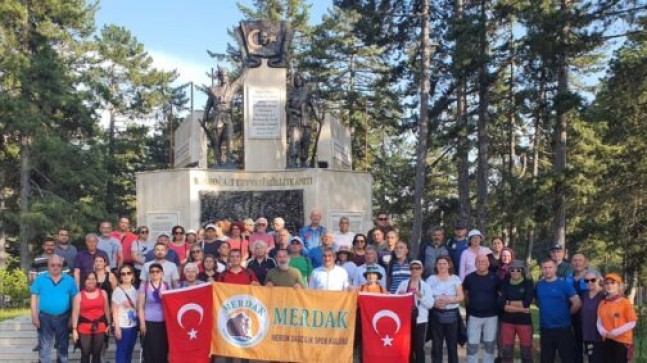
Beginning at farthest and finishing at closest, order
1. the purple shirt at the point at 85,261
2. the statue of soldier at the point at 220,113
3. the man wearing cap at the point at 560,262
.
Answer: the statue of soldier at the point at 220,113, the purple shirt at the point at 85,261, the man wearing cap at the point at 560,262

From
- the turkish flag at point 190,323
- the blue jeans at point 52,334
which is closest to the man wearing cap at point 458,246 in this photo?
the turkish flag at point 190,323

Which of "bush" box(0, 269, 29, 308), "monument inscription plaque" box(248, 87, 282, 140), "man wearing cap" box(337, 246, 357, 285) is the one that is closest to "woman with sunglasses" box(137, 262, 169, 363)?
"man wearing cap" box(337, 246, 357, 285)

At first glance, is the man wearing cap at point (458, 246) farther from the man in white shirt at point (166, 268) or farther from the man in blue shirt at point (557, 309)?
the man in white shirt at point (166, 268)

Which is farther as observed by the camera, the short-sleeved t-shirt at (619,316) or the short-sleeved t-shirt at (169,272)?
the short-sleeved t-shirt at (169,272)

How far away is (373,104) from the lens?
33.6 meters

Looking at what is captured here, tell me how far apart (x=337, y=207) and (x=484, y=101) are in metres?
9.42

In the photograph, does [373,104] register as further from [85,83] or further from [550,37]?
[550,37]

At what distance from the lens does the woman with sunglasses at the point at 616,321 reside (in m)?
7.06

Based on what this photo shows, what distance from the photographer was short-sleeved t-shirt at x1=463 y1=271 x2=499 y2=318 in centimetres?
779

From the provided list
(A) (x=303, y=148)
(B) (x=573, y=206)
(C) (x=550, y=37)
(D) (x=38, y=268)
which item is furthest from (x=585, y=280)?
(B) (x=573, y=206)

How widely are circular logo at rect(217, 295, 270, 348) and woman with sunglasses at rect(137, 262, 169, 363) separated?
0.70m

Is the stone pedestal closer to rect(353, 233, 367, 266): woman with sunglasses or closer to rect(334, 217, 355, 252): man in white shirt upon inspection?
rect(334, 217, 355, 252): man in white shirt

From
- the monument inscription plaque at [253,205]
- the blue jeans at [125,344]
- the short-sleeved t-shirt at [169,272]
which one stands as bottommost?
the blue jeans at [125,344]

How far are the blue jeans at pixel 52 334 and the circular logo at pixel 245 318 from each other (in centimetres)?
180
